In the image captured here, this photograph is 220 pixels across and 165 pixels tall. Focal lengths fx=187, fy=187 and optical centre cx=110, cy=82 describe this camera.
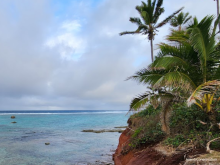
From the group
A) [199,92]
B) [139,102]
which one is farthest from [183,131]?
[199,92]

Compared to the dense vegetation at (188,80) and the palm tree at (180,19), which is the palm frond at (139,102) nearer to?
the dense vegetation at (188,80)

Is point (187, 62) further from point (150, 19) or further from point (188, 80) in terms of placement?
point (150, 19)

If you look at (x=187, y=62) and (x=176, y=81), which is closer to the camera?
(x=176, y=81)

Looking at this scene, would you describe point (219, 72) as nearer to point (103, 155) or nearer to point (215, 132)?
point (215, 132)

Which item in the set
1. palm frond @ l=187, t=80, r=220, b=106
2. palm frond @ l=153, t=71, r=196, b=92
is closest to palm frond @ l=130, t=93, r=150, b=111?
palm frond @ l=153, t=71, r=196, b=92

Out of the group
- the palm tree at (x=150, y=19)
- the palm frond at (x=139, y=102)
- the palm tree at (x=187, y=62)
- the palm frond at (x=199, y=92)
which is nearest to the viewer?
the palm frond at (x=199, y=92)

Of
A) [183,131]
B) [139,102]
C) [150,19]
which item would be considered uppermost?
[150,19]

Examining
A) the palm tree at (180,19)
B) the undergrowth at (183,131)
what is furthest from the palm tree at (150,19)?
the undergrowth at (183,131)

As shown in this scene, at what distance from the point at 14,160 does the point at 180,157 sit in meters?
12.8

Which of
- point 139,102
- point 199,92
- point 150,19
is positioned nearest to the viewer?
point 199,92

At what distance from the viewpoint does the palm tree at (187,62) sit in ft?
21.0

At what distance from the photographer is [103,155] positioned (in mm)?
15359

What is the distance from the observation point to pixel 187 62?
22.9 feet

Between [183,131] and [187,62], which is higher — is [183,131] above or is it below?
below
